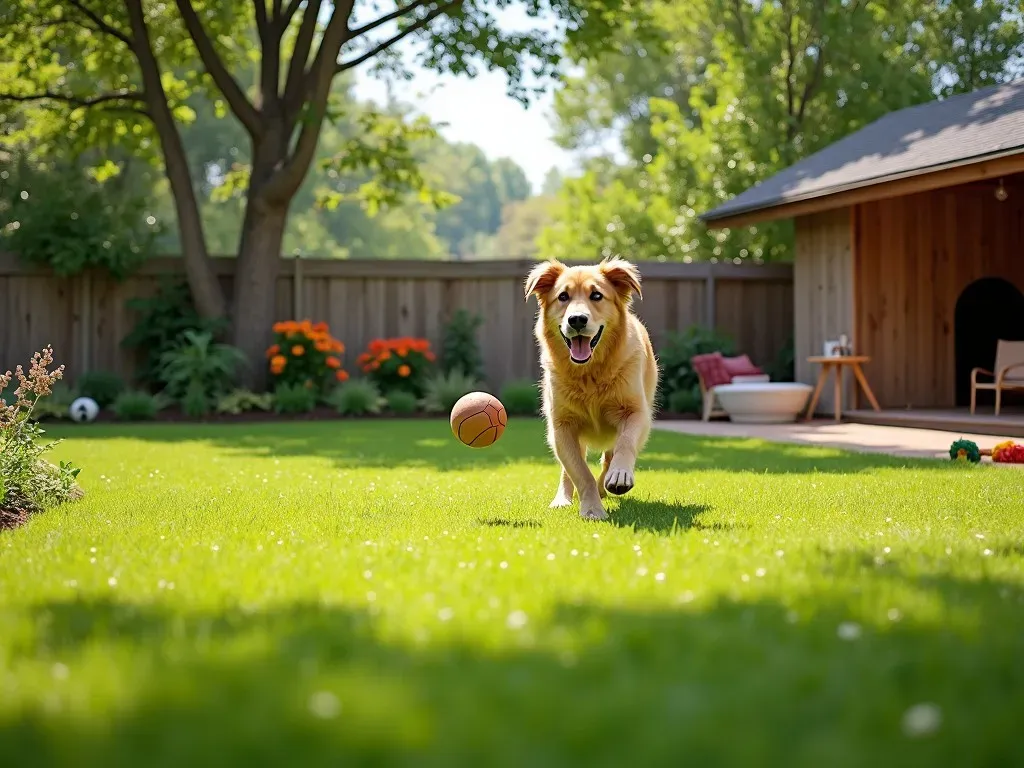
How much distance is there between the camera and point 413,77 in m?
18.0

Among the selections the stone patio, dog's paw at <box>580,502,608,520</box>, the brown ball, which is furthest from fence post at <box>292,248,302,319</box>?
dog's paw at <box>580,502,608,520</box>

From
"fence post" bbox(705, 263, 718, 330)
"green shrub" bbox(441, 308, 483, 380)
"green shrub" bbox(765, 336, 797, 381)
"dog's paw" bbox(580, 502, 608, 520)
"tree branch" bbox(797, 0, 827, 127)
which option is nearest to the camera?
"dog's paw" bbox(580, 502, 608, 520)

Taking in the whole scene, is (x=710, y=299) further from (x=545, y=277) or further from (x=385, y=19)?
(x=545, y=277)

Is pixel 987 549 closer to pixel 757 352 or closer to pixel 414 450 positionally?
pixel 414 450

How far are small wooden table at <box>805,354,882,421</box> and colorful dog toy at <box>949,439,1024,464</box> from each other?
524 centimetres

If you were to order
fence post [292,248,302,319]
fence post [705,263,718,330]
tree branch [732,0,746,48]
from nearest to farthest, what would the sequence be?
fence post [292,248,302,319], fence post [705,263,718,330], tree branch [732,0,746,48]

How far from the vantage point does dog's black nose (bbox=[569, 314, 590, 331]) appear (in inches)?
223

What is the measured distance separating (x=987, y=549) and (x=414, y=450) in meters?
6.80

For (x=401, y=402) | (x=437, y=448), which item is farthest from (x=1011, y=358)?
(x=401, y=402)

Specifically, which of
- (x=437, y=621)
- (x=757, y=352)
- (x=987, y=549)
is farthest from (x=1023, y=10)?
(x=437, y=621)

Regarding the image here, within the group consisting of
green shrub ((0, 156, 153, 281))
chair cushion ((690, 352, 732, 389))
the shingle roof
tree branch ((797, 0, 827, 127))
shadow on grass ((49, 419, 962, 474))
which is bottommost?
shadow on grass ((49, 419, 962, 474))

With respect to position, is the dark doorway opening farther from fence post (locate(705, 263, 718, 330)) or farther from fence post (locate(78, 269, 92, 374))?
fence post (locate(78, 269, 92, 374))

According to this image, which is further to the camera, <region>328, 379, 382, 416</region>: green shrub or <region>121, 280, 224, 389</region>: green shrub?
<region>121, 280, 224, 389</region>: green shrub

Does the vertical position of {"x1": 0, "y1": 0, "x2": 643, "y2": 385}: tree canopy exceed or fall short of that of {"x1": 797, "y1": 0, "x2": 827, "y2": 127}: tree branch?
it falls short
